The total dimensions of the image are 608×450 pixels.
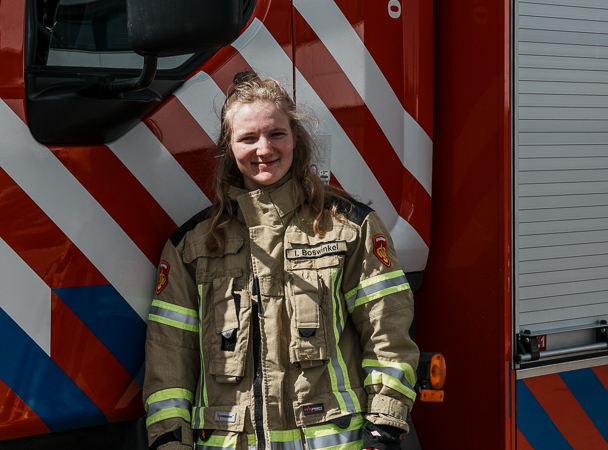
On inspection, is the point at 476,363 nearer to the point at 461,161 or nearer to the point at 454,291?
the point at 454,291


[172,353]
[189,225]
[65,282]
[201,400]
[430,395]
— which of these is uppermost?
[189,225]

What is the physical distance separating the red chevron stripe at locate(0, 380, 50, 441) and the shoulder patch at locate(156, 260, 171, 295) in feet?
1.35

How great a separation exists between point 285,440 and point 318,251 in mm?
483

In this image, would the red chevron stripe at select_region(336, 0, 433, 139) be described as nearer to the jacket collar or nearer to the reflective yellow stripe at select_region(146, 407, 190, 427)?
the jacket collar

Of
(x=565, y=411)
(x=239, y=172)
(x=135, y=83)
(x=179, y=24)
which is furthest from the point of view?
(x=565, y=411)

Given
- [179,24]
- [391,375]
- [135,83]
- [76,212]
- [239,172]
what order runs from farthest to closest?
[239,172], [391,375], [76,212], [135,83], [179,24]

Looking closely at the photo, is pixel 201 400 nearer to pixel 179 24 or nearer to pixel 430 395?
pixel 430 395

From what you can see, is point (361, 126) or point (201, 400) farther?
point (361, 126)

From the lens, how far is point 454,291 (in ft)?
6.91

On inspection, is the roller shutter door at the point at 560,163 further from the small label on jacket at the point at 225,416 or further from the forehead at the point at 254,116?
the small label on jacket at the point at 225,416

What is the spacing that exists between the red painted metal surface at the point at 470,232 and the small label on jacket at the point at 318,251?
55 cm

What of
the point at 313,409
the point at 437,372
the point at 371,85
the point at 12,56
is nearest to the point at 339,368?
the point at 313,409

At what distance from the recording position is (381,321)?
1.69 meters

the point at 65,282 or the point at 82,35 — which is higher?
the point at 82,35
